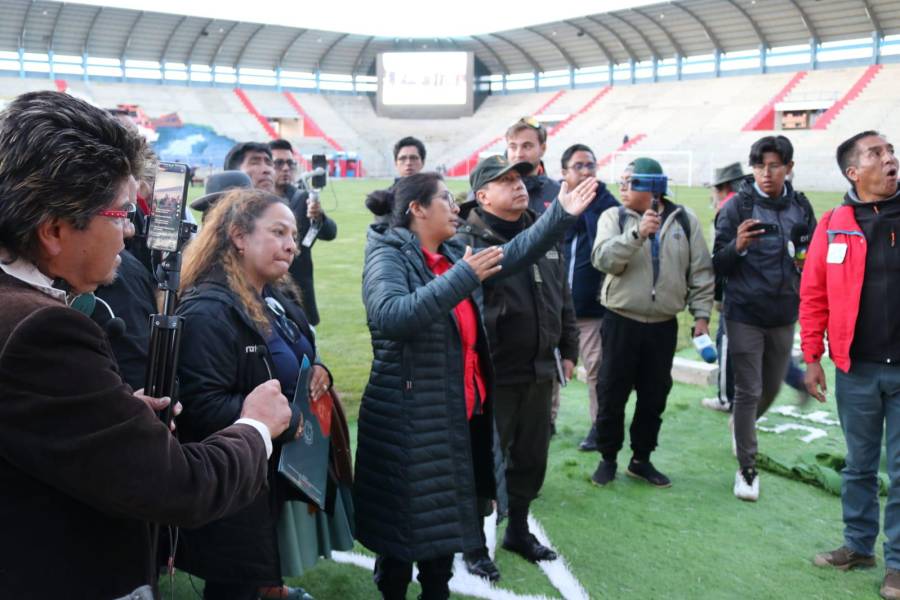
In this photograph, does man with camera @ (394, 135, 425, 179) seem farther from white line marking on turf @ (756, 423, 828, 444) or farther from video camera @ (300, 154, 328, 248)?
white line marking on turf @ (756, 423, 828, 444)

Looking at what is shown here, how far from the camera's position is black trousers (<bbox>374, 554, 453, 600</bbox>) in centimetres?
312

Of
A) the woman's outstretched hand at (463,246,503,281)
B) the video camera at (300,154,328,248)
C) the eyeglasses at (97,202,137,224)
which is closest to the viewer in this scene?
the eyeglasses at (97,202,137,224)

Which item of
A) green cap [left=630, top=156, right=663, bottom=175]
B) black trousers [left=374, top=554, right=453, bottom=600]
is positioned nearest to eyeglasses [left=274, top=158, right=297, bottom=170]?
green cap [left=630, top=156, right=663, bottom=175]

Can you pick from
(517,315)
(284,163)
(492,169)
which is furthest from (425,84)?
(517,315)

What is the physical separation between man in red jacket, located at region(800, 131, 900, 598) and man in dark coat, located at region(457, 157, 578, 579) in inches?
54.6

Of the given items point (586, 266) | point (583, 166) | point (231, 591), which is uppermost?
point (583, 166)

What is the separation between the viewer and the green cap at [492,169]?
12.2ft

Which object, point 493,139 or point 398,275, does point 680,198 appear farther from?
point 493,139

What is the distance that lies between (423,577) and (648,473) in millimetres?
2239

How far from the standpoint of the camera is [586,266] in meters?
5.59

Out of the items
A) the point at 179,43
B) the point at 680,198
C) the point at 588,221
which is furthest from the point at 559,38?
the point at 588,221

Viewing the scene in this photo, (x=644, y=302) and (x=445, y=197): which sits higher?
(x=445, y=197)

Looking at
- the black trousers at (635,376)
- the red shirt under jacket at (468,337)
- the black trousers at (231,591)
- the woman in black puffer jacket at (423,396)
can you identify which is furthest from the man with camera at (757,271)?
the black trousers at (231,591)

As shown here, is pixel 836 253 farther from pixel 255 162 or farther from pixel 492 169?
pixel 255 162
